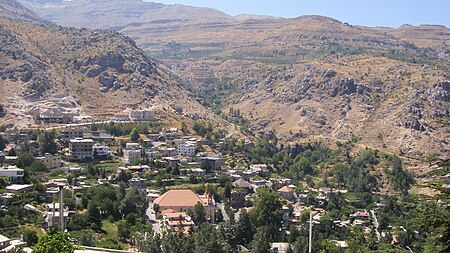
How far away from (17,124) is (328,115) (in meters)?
38.5

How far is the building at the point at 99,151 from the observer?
4891cm

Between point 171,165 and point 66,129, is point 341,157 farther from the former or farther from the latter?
point 66,129

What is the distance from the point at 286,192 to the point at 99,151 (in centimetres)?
1546

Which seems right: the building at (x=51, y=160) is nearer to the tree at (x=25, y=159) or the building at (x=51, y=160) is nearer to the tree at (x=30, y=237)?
the tree at (x=25, y=159)

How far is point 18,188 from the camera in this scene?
35625mm

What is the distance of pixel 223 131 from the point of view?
68.7m

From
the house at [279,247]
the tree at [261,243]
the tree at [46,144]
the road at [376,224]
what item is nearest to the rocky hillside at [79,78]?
the tree at [46,144]

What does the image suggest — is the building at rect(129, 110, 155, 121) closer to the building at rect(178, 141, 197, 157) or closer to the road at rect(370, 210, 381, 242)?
the building at rect(178, 141, 197, 157)

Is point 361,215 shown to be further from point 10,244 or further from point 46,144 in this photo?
point 10,244

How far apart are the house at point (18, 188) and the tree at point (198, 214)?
9.92 meters

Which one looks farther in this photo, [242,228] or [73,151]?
[73,151]

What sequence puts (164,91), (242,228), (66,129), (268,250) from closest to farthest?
(268,250), (242,228), (66,129), (164,91)

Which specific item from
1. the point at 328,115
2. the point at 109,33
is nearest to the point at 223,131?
the point at 328,115

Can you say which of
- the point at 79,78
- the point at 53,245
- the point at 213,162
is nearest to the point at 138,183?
the point at 213,162
